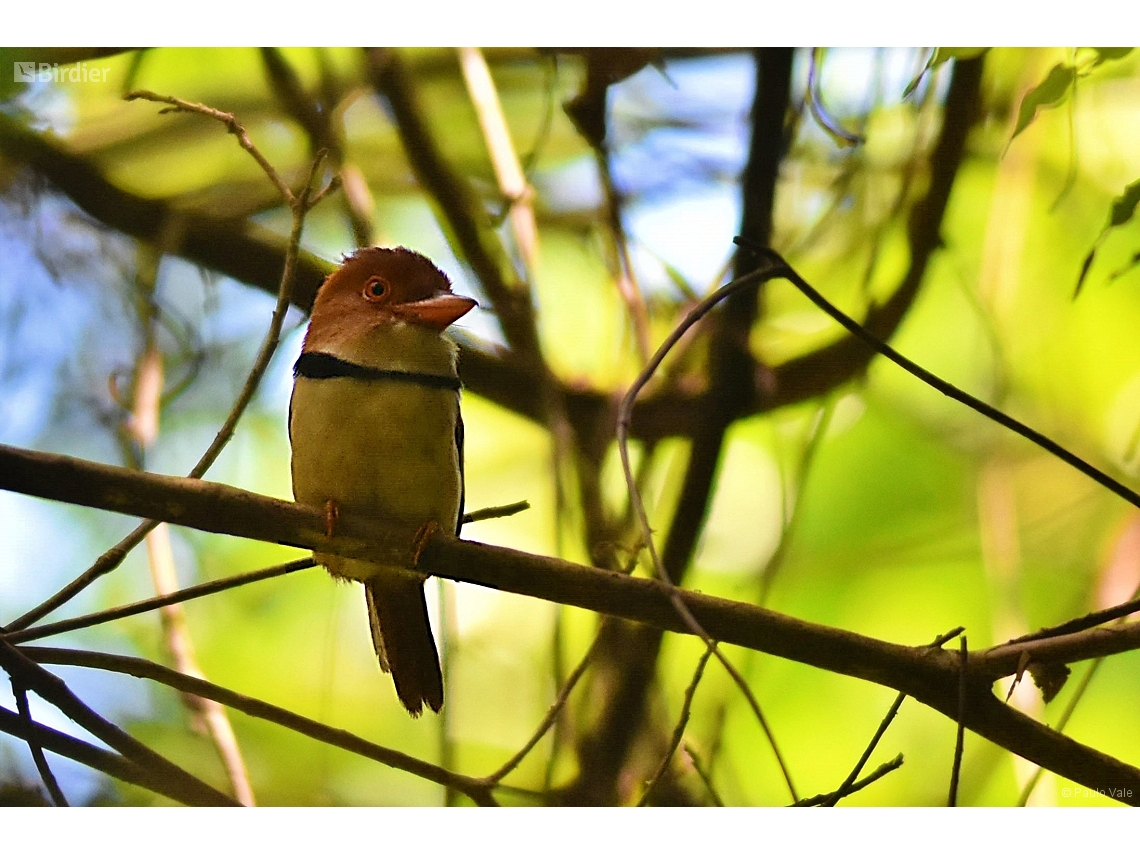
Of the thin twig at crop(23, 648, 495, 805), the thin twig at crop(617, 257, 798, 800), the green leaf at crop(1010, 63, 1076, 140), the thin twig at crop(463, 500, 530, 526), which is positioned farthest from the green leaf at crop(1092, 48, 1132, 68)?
the thin twig at crop(23, 648, 495, 805)

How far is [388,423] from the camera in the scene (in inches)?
63.2

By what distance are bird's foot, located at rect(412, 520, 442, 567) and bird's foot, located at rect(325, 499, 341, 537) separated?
0.12 m

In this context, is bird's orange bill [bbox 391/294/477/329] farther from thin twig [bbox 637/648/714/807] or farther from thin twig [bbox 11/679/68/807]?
thin twig [bbox 11/679/68/807]

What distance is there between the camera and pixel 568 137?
1849 mm

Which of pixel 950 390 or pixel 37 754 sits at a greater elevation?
pixel 950 390

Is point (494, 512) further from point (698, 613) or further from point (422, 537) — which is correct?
point (698, 613)

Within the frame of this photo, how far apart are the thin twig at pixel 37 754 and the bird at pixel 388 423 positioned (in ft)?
1.75

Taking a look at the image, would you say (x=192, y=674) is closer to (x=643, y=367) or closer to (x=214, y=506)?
(x=214, y=506)

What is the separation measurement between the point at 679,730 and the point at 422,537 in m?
0.53

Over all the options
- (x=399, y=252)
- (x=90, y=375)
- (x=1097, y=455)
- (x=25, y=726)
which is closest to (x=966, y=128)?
(x=1097, y=455)

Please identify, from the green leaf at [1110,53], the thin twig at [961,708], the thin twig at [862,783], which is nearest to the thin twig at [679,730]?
the thin twig at [862,783]

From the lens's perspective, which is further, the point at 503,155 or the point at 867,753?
the point at 503,155

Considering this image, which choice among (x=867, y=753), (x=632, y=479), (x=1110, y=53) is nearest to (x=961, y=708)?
(x=867, y=753)
